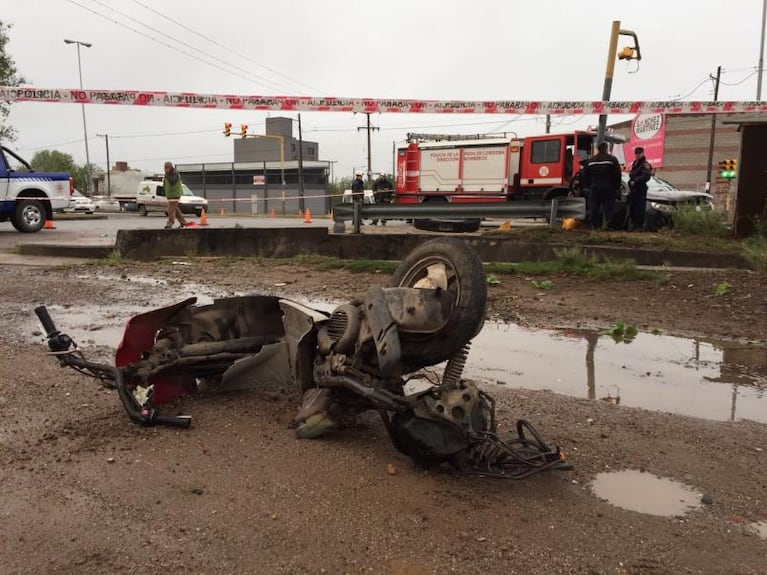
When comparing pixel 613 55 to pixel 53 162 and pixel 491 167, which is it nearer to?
pixel 491 167

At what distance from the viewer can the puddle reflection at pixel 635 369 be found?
4352mm

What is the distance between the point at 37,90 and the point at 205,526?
13997 mm

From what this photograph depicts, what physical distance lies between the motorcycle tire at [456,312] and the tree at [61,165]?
82751 mm

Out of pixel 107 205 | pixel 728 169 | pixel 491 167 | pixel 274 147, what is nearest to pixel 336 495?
pixel 491 167

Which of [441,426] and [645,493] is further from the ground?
[441,426]

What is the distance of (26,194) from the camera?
17125 mm

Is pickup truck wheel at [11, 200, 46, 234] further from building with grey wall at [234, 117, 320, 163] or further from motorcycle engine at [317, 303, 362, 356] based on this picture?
building with grey wall at [234, 117, 320, 163]

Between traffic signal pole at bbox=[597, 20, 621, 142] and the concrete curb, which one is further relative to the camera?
traffic signal pole at bbox=[597, 20, 621, 142]

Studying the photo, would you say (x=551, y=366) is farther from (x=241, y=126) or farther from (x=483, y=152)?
(x=241, y=126)

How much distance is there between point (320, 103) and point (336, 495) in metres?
12.2

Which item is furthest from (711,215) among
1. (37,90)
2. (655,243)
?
(37,90)

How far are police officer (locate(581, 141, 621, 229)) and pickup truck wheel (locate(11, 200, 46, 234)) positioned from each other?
14.0 m

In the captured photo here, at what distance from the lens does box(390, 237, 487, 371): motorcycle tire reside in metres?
2.94

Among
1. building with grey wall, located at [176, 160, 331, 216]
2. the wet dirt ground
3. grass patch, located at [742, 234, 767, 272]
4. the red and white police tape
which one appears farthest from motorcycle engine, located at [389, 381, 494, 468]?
building with grey wall, located at [176, 160, 331, 216]
